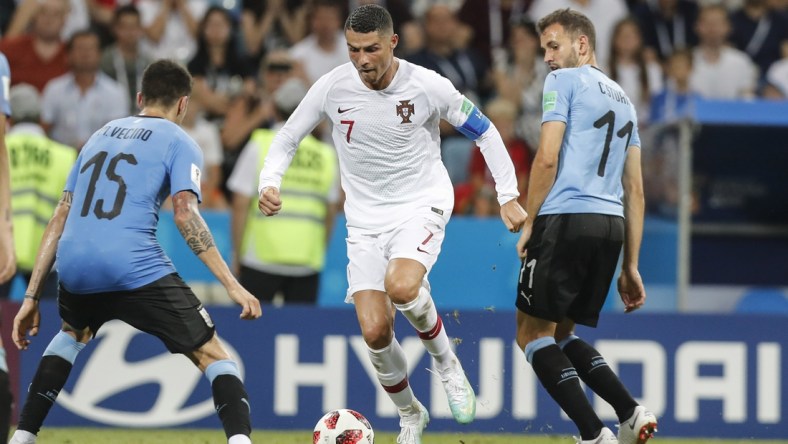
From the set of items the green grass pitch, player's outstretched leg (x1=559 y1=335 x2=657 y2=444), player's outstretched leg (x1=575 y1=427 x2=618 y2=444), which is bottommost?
the green grass pitch

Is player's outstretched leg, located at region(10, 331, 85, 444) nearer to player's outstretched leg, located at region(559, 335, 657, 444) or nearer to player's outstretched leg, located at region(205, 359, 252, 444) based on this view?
player's outstretched leg, located at region(205, 359, 252, 444)

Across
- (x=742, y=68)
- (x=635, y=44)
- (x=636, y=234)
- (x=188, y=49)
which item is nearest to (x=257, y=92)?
(x=188, y=49)

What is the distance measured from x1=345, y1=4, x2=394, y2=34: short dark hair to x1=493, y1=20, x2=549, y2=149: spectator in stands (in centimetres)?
557

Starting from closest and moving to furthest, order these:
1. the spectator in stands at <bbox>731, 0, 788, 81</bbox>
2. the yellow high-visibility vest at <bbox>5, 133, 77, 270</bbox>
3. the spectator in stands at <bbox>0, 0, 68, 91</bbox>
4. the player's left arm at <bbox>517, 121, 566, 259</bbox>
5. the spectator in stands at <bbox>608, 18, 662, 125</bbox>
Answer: the player's left arm at <bbox>517, 121, 566, 259</bbox>
the yellow high-visibility vest at <bbox>5, 133, 77, 270</bbox>
the spectator in stands at <bbox>0, 0, 68, 91</bbox>
the spectator in stands at <bbox>608, 18, 662, 125</bbox>
the spectator in stands at <bbox>731, 0, 788, 81</bbox>

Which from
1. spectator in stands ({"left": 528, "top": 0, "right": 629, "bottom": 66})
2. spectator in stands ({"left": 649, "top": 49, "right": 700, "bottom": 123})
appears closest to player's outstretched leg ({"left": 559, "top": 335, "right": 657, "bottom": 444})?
spectator in stands ({"left": 649, "top": 49, "right": 700, "bottom": 123})

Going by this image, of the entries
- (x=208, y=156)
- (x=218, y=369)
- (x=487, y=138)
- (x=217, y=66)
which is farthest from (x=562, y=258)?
(x=217, y=66)

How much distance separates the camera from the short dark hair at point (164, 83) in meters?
6.96

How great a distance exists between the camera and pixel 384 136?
7516mm

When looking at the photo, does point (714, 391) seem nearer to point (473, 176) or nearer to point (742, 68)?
point (473, 176)

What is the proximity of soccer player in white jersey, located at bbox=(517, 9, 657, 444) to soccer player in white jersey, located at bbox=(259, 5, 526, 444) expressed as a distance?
10.6 inches

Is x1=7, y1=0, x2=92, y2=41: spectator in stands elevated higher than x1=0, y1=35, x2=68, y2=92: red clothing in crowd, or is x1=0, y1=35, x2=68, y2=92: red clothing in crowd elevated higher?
x1=7, y1=0, x2=92, y2=41: spectator in stands

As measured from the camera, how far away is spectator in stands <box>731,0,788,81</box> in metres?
14.1

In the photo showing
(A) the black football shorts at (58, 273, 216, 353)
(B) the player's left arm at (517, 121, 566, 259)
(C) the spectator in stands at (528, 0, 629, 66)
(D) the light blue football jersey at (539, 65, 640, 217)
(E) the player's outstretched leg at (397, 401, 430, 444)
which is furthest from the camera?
(C) the spectator in stands at (528, 0, 629, 66)

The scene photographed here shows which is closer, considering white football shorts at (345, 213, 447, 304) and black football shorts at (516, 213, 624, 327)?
black football shorts at (516, 213, 624, 327)
